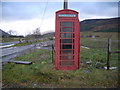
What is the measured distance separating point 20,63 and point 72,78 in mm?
2894

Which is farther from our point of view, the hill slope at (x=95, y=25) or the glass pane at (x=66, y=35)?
the hill slope at (x=95, y=25)

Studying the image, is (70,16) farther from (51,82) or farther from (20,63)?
(20,63)

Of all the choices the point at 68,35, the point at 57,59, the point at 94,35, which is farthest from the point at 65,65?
the point at 94,35

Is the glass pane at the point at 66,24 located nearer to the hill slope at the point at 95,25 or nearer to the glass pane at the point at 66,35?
the glass pane at the point at 66,35

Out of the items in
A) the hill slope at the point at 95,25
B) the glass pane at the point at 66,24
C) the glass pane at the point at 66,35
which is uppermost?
the hill slope at the point at 95,25

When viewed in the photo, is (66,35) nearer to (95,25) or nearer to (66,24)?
(66,24)

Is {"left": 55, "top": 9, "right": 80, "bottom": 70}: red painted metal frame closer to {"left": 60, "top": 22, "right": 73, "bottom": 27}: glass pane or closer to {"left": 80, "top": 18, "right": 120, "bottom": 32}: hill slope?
{"left": 60, "top": 22, "right": 73, "bottom": 27}: glass pane

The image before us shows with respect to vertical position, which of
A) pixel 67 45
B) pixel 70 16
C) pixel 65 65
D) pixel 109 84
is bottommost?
pixel 109 84

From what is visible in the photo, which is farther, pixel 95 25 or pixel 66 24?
pixel 95 25

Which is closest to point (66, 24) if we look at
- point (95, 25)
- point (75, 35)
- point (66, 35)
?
point (66, 35)

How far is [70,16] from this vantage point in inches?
155

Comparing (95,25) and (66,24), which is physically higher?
(95,25)

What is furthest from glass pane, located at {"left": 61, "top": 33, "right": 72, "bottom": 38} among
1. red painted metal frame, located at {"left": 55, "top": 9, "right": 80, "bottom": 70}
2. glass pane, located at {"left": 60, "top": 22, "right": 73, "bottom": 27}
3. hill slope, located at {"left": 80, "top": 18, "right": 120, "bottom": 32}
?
hill slope, located at {"left": 80, "top": 18, "right": 120, "bottom": 32}

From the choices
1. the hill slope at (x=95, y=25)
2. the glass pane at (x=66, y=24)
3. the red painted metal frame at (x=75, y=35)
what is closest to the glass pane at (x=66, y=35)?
the red painted metal frame at (x=75, y=35)
